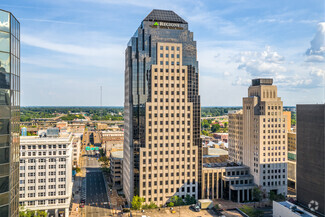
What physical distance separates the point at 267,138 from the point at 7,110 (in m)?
122

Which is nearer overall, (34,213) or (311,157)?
(311,157)

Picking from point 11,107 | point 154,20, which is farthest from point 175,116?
point 11,107

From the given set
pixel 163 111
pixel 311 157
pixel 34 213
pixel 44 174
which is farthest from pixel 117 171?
pixel 311 157

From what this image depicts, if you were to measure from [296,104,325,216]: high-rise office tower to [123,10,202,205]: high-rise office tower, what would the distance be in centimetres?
4286

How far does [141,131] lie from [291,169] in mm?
92628

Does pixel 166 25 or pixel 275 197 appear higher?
pixel 166 25

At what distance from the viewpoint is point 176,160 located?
120 metres

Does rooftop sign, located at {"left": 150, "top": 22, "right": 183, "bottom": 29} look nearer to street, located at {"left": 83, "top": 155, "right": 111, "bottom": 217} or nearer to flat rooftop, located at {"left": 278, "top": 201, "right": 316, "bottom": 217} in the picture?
street, located at {"left": 83, "top": 155, "right": 111, "bottom": 217}

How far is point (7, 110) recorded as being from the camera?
32188mm

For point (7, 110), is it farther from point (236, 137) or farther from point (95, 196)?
point (236, 137)

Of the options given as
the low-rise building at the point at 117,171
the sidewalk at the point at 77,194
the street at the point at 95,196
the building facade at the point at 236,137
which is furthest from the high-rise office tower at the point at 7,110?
the building facade at the point at 236,137

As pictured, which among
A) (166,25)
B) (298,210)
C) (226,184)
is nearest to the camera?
(298,210)

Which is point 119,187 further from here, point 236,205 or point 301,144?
point 301,144

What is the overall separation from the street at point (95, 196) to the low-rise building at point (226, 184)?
4636 cm
